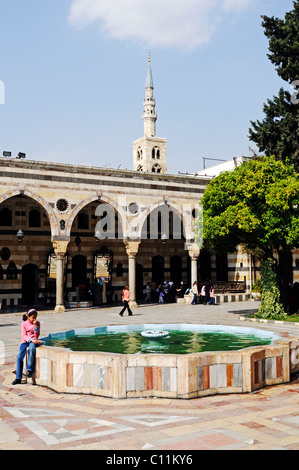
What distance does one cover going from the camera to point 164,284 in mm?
26766

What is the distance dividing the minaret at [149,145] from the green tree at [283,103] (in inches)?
1695

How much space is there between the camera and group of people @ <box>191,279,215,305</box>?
2405 centimetres

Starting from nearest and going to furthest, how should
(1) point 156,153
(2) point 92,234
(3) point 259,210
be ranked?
(3) point 259,210 < (2) point 92,234 < (1) point 156,153

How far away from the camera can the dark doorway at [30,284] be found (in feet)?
80.6

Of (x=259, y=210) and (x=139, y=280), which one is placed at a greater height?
(x=259, y=210)

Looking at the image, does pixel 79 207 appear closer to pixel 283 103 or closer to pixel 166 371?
pixel 283 103

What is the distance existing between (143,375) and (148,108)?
7224cm

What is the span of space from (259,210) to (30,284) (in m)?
13.2

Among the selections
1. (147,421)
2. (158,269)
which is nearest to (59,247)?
(158,269)

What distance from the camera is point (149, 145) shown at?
232 ft

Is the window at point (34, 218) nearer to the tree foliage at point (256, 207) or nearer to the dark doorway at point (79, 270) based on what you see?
the dark doorway at point (79, 270)

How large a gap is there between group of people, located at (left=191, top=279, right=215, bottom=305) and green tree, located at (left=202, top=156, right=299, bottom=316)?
648cm

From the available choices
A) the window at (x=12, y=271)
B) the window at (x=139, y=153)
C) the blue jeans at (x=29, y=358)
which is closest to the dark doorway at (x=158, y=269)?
the window at (x=12, y=271)
